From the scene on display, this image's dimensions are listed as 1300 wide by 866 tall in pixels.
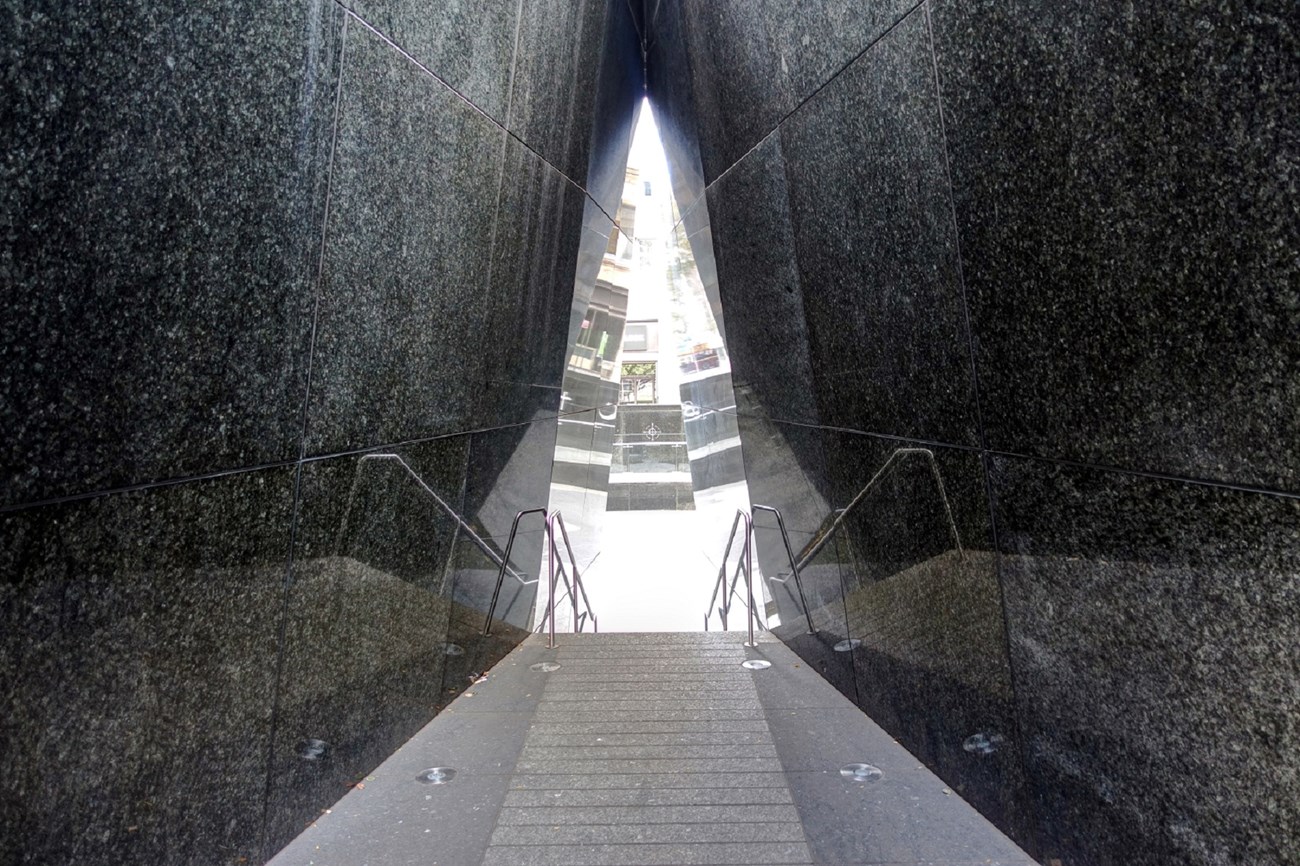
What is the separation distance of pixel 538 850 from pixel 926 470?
2231 millimetres

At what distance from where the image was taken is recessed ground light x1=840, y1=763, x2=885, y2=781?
12.3 feet

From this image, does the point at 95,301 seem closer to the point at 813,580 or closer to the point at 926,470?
the point at 926,470

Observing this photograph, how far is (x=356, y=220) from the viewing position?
3.40 m

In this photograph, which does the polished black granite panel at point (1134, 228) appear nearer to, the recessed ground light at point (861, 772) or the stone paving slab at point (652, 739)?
the recessed ground light at point (861, 772)

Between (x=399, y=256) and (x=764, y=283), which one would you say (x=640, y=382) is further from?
(x=399, y=256)

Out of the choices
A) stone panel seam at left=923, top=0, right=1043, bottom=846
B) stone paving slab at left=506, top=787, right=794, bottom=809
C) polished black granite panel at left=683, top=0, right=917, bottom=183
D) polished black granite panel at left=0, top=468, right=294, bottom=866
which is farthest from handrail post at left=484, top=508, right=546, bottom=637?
stone panel seam at left=923, top=0, right=1043, bottom=846

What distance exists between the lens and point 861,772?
380cm

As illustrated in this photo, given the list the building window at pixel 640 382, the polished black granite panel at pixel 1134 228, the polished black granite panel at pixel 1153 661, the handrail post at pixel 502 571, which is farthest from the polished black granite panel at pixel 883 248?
the building window at pixel 640 382

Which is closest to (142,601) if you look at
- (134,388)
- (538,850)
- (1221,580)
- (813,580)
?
(134,388)

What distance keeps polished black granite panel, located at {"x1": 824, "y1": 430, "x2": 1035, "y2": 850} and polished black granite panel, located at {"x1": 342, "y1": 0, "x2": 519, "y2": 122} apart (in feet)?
9.21

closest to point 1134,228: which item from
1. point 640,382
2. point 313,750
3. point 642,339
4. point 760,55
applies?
point 313,750

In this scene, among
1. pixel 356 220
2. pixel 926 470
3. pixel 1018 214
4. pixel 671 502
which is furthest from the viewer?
pixel 671 502

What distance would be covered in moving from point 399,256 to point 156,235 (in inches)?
64.3

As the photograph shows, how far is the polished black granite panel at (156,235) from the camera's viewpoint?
1833mm
